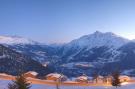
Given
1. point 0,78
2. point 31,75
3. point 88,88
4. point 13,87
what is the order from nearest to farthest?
point 13,87 → point 88,88 → point 0,78 → point 31,75

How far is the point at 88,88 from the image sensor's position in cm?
6831

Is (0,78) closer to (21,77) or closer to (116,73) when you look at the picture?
(116,73)

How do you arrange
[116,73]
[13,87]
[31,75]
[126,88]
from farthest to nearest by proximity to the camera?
[31,75]
[116,73]
[126,88]
[13,87]

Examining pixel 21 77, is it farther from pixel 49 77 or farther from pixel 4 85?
pixel 49 77

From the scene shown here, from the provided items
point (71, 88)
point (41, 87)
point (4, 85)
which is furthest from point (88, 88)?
point (4, 85)

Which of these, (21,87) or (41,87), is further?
(41,87)

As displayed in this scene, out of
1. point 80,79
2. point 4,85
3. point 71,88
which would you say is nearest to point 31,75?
point 80,79

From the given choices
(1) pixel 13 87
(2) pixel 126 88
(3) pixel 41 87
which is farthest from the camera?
(3) pixel 41 87

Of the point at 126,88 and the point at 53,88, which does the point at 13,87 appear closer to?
the point at 126,88

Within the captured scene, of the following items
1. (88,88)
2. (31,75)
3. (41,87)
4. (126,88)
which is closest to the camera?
(126,88)

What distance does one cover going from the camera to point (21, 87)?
43.4m

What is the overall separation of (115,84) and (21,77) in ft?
Answer: 81.7

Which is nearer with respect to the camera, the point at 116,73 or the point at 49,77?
the point at 116,73

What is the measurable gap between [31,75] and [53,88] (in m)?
34.5
